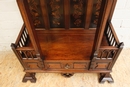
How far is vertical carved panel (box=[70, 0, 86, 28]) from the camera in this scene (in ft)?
3.50

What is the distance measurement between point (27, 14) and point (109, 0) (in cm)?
47

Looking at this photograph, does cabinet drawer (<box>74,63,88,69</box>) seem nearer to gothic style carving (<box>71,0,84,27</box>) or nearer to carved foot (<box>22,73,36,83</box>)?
gothic style carving (<box>71,0,84,27</box>)

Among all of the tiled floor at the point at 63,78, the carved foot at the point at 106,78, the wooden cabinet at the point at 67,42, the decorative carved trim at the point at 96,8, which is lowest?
the tiled floor at the point at 63,78

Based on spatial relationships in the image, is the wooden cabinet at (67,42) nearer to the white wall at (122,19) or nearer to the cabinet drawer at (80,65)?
the cabinet drawer at (80,65)

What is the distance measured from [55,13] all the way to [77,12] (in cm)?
21

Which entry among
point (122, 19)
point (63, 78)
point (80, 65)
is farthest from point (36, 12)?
point (122, 19)

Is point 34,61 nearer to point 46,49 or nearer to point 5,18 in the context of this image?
point 46,49

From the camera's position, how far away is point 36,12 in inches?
44.7

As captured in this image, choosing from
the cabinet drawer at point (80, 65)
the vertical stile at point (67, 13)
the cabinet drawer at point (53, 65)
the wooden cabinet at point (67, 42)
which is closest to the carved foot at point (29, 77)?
the wooden cabinet at point (67, 42)

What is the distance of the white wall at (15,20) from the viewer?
1.18 metres

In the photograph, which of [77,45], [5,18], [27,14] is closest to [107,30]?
[77,45]

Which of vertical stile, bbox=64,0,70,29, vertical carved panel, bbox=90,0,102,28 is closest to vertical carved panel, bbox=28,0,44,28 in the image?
vertical stile, bbox=64,0,70,29

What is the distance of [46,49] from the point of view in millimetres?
1162

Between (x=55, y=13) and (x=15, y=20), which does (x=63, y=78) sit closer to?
(x=55, y=13)
